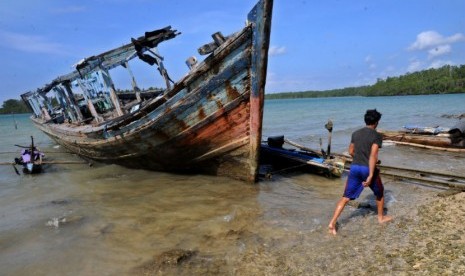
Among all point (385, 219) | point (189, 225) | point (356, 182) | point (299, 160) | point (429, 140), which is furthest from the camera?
point (429, 140)

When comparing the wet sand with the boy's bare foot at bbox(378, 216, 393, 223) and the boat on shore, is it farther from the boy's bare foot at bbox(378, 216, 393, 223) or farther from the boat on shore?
the boat on shore

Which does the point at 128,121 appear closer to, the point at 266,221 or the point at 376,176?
the point at 266,221

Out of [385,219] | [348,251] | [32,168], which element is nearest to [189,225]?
[348,251]

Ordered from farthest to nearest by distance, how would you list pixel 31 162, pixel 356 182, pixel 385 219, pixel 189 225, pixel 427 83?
pixel 427 83, pixel 31 162, pixel 189 225, pixel 385 219, pixel 356 182

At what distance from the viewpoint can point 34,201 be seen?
788 cm

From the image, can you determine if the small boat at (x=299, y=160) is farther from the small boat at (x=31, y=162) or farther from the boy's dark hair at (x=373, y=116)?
the small boat at (x=31, y=162)

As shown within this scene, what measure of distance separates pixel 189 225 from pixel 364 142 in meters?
2.94

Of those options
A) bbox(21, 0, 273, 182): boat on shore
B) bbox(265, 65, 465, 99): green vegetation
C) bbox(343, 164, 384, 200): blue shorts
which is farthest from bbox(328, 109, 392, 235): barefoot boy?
bbox(265, 65, 465, 99): green vegetation

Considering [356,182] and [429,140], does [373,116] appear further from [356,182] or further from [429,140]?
[429,140]

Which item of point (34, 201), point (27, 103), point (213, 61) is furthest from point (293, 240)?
point (27, 103)

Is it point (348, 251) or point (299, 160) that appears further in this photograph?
point (299, 160)

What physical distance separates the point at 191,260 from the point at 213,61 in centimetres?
382

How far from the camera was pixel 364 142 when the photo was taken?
15.8ft

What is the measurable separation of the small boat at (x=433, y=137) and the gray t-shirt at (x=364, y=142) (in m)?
7.97
